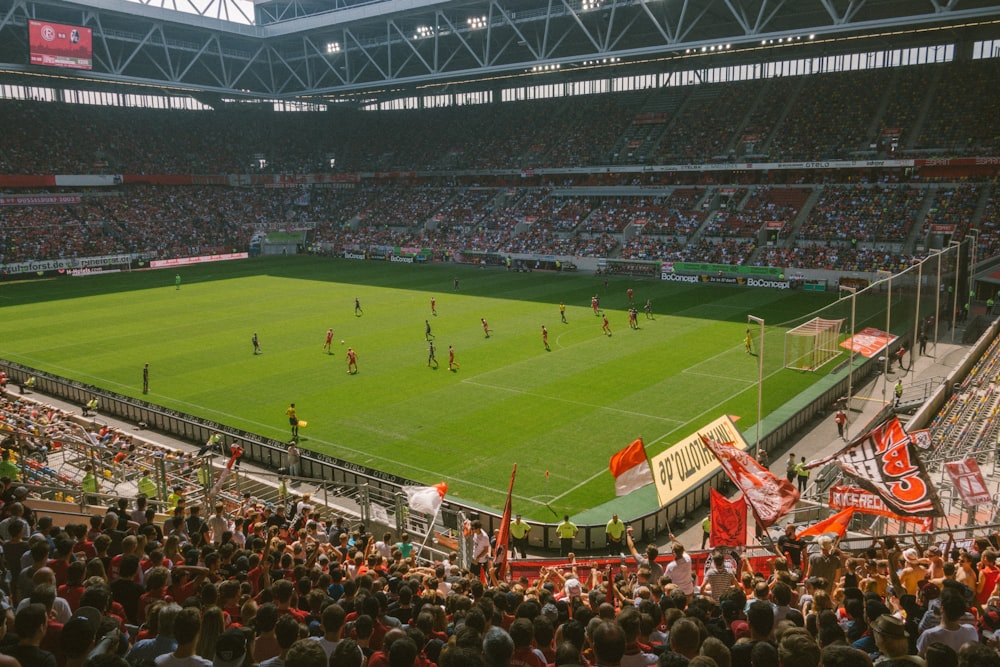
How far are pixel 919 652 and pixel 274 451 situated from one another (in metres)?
22.6

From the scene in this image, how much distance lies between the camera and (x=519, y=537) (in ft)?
64.1

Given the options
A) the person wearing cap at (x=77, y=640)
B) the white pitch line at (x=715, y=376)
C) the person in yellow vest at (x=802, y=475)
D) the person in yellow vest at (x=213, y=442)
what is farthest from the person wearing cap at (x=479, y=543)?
the white pitch line at (x=715, y=376)

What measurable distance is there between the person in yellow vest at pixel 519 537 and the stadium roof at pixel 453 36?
4617 cm

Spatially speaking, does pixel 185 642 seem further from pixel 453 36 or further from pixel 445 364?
pixel 453 36

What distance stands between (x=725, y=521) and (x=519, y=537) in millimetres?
6845

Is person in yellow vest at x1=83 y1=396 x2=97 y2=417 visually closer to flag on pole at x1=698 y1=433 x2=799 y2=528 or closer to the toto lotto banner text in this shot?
→ the toto lotto banner text

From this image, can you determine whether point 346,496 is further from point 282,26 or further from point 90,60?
point 282,26

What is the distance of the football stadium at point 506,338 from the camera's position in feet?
25.3

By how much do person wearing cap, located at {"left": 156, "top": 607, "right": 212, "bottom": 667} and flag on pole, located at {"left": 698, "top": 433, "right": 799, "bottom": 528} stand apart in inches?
396

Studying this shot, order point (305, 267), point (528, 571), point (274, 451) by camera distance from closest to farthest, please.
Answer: point (528, 571)
point (274, 451)
point (305, 267)

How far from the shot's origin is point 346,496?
78.5 ft

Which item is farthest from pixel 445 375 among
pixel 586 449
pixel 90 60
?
pixel 90 60

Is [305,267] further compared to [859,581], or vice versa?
[305,267]

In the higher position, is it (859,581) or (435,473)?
(859,581)
